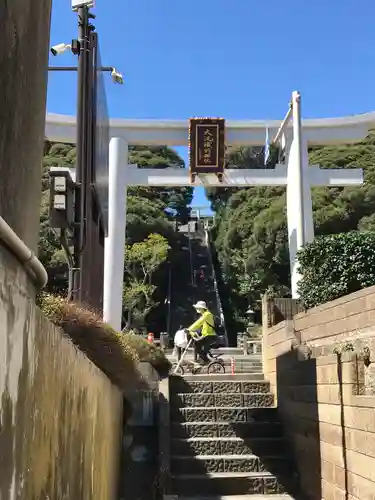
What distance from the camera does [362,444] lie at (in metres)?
5.46

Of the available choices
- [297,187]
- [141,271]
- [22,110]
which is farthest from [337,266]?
[141,271]

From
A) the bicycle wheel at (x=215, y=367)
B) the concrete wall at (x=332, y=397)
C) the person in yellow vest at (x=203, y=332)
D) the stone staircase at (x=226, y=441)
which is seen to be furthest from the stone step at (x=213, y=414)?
the person in yellow vest at (x=203, y=332)

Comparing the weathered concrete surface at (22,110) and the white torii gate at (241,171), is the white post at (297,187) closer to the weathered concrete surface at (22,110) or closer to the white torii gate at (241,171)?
the white torii gate at (241,171)

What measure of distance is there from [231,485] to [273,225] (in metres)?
23.9

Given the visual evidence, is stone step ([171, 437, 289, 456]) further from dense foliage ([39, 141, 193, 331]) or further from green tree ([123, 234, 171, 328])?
green tree ([123, 234, 171, 328])

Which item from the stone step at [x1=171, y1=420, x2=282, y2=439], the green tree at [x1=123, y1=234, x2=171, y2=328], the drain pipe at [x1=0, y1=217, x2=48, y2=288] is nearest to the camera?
the drain pipe at [x1=0, y1=217, x2=48, y2=288]

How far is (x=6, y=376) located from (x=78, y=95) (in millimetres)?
6461

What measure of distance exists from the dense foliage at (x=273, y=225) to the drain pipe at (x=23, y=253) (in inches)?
988

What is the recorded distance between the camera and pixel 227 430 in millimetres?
8555

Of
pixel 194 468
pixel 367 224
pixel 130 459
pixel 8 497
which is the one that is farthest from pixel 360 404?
pixel 367 224

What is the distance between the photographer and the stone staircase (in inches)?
296

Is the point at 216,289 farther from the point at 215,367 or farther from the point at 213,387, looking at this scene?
the point at 213,387

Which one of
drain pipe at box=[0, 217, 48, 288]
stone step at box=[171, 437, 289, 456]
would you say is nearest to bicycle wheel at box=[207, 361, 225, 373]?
stone step at box=[171, 437, 289, 456]

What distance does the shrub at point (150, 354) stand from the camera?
9.17 m
